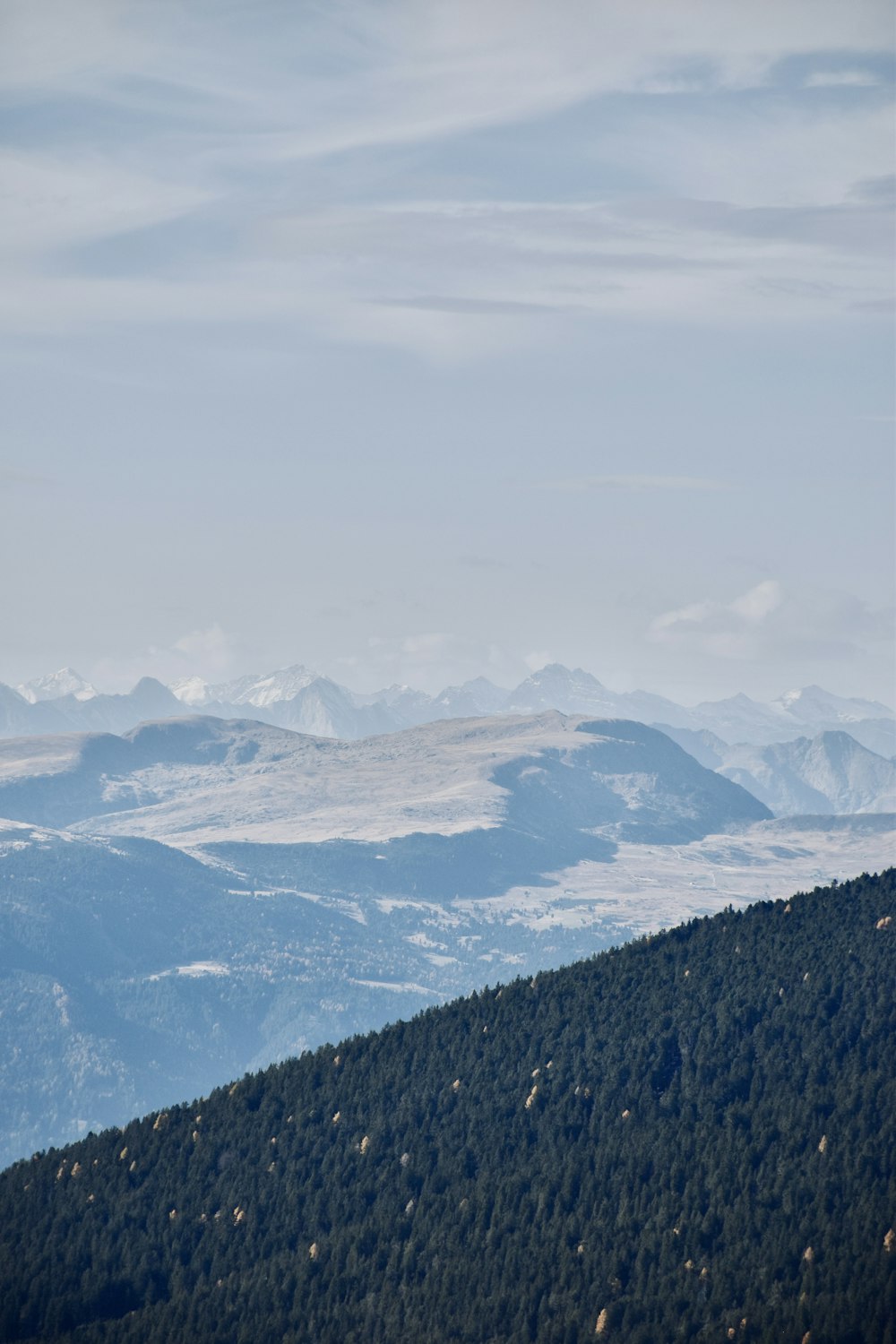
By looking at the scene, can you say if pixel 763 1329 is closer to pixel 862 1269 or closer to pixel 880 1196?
pixel 862 1269

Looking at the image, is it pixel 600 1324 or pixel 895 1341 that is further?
pixel 600 1324

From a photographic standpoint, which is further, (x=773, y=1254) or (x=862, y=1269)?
(x=773, y=1254)

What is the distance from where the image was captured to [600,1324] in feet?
649

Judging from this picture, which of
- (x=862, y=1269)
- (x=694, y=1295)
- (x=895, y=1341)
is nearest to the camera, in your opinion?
(x=895, y=1341)

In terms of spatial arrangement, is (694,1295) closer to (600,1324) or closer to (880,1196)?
(600,1324)

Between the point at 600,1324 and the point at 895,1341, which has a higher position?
the point at 895,1341

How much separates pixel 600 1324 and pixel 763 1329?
2563 cm

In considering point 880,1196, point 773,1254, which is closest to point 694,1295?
point 773,1254

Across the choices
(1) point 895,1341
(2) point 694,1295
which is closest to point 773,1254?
(2) point 694,1295

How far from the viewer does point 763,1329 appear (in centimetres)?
17925

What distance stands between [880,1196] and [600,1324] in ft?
124

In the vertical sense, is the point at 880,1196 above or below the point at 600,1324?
above

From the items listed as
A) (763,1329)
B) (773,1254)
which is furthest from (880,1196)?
(763,1329)

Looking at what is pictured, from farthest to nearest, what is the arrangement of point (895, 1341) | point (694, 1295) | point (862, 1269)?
point (694, 1295) < point (862, 1269) < point (895, 1341)
